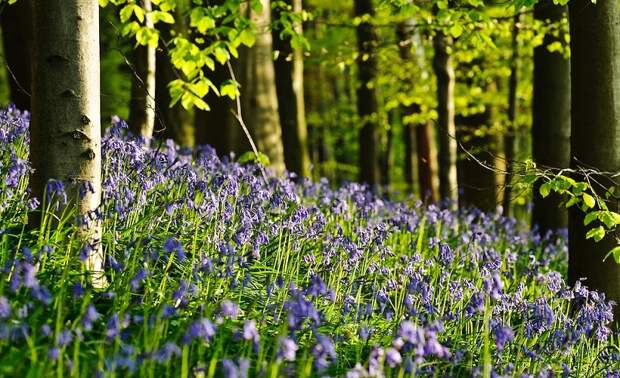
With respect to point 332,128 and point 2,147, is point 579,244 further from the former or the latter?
point 332,128

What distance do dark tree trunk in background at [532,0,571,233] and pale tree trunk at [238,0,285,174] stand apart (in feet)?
10.8

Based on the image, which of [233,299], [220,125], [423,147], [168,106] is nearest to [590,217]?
[233,299]

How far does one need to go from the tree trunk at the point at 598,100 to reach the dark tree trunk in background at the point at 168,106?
600 cm

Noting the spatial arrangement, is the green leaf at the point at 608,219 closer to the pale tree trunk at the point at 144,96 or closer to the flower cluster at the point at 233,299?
the flower cluster at the point at 233,299

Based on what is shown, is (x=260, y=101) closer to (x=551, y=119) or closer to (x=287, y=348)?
(x=551, y=119)

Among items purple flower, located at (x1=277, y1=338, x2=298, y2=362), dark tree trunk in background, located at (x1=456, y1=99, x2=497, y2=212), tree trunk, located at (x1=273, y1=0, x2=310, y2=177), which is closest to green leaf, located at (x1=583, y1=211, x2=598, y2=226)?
purple flower, located at (x1=277, y1=338, x2=298, y2=362)

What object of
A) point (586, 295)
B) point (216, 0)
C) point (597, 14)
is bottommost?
point (586, 295)

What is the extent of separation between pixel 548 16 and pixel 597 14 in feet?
15.5

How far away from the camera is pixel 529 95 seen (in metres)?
19.6

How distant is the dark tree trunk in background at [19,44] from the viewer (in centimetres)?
1073

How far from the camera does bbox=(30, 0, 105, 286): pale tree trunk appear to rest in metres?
4.68

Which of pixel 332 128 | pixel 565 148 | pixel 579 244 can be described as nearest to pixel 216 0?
pixel 579 244

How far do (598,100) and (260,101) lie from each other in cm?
513

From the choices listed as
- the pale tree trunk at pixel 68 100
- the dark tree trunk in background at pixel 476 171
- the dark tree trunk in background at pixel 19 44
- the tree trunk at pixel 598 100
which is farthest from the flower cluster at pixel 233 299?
the dark tree trunk in background at pixel 476 171
